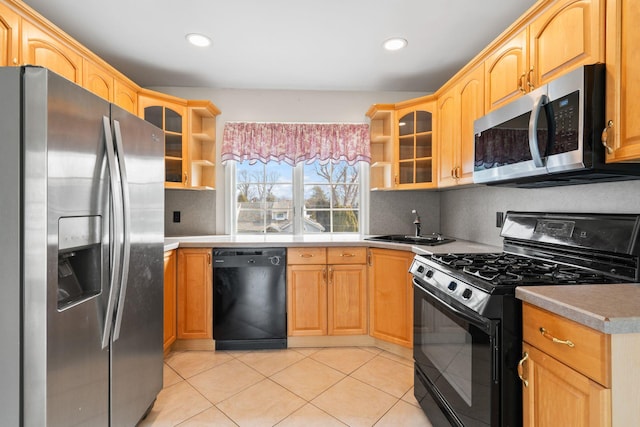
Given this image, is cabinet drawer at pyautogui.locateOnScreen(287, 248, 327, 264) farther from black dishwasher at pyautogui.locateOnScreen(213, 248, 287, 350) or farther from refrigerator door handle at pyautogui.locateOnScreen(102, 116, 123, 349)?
refrigerator door handle at pyautogui.locateOnScreen(102, 116, 123, 349)

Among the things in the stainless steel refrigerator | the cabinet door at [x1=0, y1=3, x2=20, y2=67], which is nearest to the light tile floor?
the stainless steel refrigerator

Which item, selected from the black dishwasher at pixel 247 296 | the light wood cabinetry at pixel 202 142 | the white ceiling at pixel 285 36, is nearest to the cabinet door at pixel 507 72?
the white ceiling at pixel 285 36

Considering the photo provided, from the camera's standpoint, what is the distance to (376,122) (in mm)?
3109

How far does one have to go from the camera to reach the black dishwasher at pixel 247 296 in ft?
8.18

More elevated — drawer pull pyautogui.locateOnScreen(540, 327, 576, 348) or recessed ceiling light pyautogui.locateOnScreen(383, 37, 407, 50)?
recessed ceiling light pyautogui.locateOnScreen(383, 37, 407, 50)

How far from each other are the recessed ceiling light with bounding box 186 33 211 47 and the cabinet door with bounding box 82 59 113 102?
67cm

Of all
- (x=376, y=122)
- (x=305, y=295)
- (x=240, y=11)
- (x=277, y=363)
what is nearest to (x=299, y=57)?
(x=240, y=11)

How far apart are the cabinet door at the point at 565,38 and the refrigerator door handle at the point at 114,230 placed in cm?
200

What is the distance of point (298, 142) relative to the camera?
3.03m

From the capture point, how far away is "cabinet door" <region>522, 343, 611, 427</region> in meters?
0.82

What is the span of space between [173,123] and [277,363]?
2.27m

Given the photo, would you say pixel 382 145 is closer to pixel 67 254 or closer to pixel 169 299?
pixel 169 299

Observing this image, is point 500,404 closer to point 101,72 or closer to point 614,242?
point 614,242

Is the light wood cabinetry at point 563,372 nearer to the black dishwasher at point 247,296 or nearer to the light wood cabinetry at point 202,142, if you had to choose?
the black dishwasher at point 247,296
